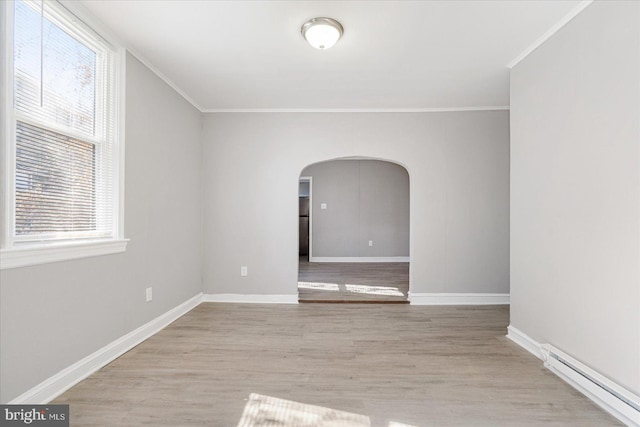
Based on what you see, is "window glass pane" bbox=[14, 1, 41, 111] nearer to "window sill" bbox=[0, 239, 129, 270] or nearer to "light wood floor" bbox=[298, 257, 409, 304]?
"window sill" bbox=[0, 239, 129, 270]

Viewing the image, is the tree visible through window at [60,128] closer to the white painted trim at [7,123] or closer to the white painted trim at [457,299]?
the white painted trim at [7,123]

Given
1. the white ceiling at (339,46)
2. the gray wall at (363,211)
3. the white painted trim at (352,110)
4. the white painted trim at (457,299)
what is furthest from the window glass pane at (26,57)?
the gray wall at (363,211)

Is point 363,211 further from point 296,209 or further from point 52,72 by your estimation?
point 52,72

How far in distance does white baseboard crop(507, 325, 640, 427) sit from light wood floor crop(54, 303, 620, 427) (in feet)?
0.17

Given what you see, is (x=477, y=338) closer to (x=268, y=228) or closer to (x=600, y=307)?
(x=600, y=307)

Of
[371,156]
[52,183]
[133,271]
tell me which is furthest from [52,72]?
[371,156]

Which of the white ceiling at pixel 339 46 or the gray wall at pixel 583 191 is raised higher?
the white ceiling at pixel 339 46

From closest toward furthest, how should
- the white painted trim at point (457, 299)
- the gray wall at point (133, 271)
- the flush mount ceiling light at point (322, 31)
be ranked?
the gray wall at point (133, 271)
the flush mount ceiling light at point (322, 31)
the white painted trim at point (457, 299)

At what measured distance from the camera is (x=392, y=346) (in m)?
2.95

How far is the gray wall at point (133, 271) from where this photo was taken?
1870mm

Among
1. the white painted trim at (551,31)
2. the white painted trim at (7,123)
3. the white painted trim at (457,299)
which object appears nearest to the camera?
the white painted trim at (7,123)

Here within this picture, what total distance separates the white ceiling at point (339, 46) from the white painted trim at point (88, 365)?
241cm

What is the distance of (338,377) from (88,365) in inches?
68.7

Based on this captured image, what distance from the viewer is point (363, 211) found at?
8.31 meters
